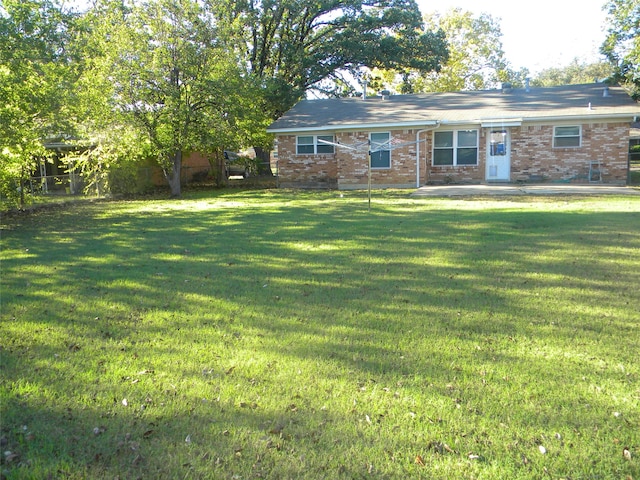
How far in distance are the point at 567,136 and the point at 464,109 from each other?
4.23m

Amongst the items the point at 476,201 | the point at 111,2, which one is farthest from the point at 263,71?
the point at 476,201

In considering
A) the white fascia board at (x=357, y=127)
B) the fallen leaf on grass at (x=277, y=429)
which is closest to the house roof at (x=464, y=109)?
the white fascia board at (x=357, y=127)

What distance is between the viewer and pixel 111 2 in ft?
80.3

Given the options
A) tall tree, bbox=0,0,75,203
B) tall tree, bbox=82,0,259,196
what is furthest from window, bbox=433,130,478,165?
tall tree, bbox=0,0,75,203

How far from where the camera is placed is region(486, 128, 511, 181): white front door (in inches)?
851

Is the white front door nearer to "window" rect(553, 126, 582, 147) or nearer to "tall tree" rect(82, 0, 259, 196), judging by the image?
"window" rect(553, 126, 582, 147)

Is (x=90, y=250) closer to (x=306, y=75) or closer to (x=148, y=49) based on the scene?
(x=148, y=49)

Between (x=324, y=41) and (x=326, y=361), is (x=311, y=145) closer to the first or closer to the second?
(x=324, y=41)

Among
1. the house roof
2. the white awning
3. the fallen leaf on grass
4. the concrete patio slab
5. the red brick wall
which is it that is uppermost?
the house roof

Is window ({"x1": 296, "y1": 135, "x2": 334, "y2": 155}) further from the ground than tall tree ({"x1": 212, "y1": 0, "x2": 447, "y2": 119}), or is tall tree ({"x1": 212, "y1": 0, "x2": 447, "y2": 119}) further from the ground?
tall tree ({"x1": 212, "y1": 0, "x2": 447, "y2": 119})

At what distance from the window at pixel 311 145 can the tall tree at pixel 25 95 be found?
9.95 meters

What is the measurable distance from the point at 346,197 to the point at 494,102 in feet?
30.9

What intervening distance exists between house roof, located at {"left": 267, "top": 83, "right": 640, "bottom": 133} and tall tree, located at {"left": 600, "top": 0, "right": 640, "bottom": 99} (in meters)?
0.74

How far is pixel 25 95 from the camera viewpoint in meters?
13.0
